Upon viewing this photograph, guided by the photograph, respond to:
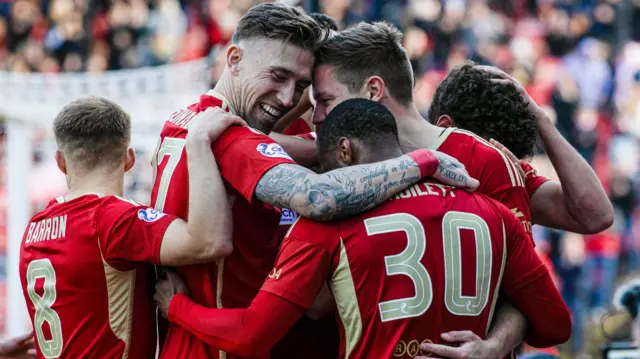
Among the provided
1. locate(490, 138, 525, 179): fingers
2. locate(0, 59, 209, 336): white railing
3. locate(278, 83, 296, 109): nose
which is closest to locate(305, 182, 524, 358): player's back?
locate(490, 138, 525, 179): fingers

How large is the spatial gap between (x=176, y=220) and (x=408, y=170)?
85 cm

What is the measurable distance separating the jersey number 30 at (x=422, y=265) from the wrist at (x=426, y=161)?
0.52 ft

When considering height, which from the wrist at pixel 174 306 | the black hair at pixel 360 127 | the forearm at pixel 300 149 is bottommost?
the wrist at pixel 174 306

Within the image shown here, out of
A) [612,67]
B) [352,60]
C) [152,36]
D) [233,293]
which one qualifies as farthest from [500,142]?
[152,36]

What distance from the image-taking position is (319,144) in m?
3.33

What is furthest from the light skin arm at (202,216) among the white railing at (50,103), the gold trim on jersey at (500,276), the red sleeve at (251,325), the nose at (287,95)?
the white railing at (50,103)

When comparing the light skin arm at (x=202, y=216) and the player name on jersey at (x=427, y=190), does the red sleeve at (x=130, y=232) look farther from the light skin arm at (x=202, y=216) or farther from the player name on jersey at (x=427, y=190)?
the player name on jersey at (x=427, y=190)

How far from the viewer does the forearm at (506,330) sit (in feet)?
10.9

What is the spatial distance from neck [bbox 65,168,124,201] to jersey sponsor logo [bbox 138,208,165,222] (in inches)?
9.5

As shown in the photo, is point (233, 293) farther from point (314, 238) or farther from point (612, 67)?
point (612, 67)

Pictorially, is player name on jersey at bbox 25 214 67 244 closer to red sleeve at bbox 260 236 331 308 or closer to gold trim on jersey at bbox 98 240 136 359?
gold trim on jersey at bbox 98 240 136 359

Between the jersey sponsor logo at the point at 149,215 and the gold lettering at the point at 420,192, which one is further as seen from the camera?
the jersey sponsor logo at the point at 149,215

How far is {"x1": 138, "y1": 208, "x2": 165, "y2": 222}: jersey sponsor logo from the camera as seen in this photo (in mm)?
3420

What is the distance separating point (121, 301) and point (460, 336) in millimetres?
1237
